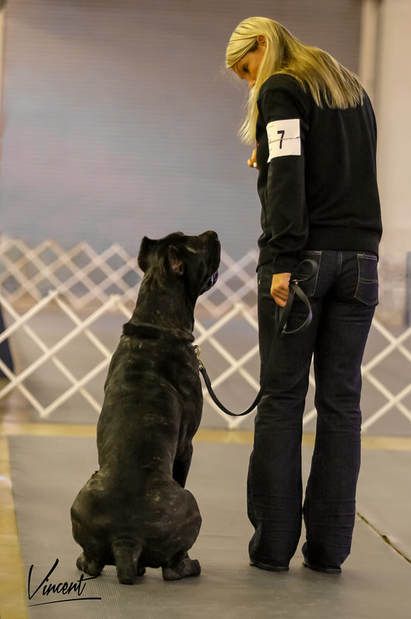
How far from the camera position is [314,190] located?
2434 mm

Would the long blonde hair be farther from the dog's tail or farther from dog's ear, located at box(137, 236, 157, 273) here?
the dog's tail

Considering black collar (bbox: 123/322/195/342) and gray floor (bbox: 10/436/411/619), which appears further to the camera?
black collar (bbox: 123/322/195/342)

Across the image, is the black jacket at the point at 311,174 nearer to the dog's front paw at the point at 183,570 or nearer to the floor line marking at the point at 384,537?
the dog's front paw at the point at 183,570

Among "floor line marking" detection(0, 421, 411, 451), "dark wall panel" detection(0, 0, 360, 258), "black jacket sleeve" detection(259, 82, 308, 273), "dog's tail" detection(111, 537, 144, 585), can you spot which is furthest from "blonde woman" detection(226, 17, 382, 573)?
"dark wall panel" detection(0, 0, 360, 258)

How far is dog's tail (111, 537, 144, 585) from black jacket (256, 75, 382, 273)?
2.29 ft

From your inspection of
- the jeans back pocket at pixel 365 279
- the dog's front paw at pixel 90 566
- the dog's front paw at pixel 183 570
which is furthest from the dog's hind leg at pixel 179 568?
the jeans back pocket at pixel 365 279

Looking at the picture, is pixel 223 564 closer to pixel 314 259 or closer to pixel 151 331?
pixel 151 331

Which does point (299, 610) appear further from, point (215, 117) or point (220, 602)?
point (215, 117)

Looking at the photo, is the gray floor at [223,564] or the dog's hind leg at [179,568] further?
the dog's hind leg at [179,568]

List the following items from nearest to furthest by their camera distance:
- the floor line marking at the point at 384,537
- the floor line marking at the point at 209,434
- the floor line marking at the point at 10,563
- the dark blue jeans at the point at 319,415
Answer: the floor line marking at the point at 10,563 < the dark blue jeans at the point at 319,415 < the floor line marking at the point at 384,537 < the floor line marking at the point at 209,434

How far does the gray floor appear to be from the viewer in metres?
2.24

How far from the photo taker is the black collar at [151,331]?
244cm

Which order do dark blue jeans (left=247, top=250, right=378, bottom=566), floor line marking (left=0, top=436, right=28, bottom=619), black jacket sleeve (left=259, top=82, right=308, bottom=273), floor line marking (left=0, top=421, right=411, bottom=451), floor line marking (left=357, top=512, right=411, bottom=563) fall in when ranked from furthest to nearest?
1. floor line marking (left=0, top=421, right=411, bottom=451)
2. floor line marking (left=357, top=512, right=411, bottom=563)
3. dark blue jeans (left=247, top=250, right=378, bottom=566)
4. black jacket sleeve (left=259, top=82, right=308, bottom=273)
5. floor line marking (left=0, top=436, right=28, bottom=619)

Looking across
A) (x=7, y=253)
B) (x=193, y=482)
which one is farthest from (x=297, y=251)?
(x=7, y=253)
